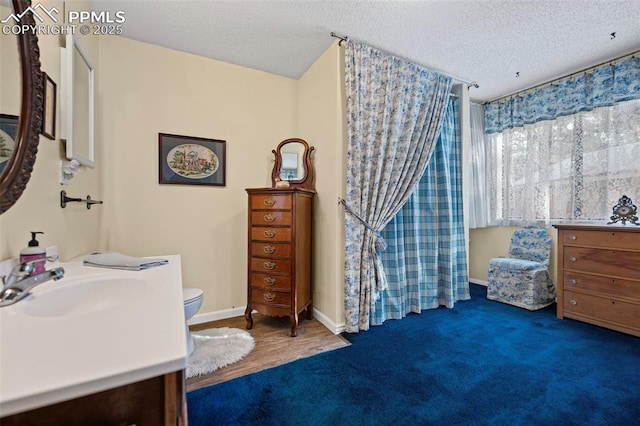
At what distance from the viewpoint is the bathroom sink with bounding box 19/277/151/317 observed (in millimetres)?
853

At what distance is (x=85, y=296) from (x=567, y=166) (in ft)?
13.8

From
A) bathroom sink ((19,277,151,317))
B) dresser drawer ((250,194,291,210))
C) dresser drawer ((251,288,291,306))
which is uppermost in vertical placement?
dresser drawer ((250,194,291,210))

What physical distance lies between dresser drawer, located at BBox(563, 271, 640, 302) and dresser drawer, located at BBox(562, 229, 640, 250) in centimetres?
29

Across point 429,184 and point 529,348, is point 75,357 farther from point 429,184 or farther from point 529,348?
point 429,184

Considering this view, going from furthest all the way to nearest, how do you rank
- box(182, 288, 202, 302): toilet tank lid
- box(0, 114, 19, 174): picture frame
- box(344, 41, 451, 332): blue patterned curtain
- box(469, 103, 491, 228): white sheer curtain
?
box(469, 103, 491, 228): white sheer curtain → box(344, 41, 451, 332): blue patterned curtain → box(182, 288, 202, 302): toilet tank lid → box(0, 114, 19, 174): picture frame

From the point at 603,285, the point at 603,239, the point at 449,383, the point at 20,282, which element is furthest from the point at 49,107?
the point at 603,285

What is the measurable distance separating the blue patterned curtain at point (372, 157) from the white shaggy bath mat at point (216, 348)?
878mm

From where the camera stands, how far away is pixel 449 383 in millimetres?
1644

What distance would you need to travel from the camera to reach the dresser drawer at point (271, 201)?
223 cm

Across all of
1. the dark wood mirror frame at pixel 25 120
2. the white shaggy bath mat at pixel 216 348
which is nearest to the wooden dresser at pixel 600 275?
the white shaggy bath mat at pixel 216 348

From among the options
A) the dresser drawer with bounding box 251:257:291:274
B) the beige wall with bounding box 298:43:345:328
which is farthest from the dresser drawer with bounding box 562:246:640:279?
the dresser drawer with bounding box 251:257:291:274

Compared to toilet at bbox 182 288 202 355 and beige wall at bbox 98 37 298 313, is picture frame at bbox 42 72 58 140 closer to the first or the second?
beige wall at bbox 98 37 298 313

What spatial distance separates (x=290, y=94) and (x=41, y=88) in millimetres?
2182

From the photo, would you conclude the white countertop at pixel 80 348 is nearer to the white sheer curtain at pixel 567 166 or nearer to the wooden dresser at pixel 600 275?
the wooden dresser at pixel 600 275
